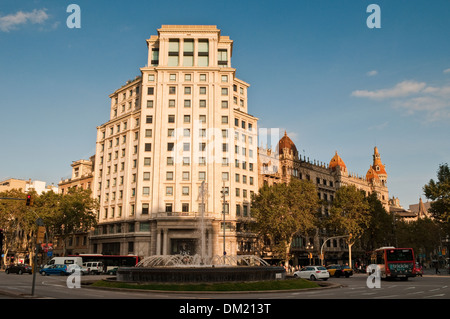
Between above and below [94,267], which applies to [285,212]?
above

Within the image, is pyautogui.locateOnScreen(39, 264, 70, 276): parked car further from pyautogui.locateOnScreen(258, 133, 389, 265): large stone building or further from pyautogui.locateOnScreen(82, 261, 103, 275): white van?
pyautogui.locateOnScreen(258, 133, 389, 265): large stone building

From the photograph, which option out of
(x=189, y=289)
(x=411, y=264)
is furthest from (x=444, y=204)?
(x=189, y=289)

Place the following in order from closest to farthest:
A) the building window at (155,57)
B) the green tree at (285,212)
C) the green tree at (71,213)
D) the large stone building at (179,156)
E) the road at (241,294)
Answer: the road at (241,294)
the green tree at (285,212)
the green tree at (71,213)
the large stone building at (179,156)
the building window at (155,57)

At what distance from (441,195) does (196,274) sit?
4208 cm

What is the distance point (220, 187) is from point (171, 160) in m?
9.67

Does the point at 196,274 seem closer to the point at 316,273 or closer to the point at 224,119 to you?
the point at 316,273

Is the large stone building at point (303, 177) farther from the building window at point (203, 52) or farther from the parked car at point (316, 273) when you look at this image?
the parked car at point (316, 273)

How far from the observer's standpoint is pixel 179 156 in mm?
66062

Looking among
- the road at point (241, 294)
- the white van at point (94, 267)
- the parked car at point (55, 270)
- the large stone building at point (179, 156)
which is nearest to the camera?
the road at point (241, 294)

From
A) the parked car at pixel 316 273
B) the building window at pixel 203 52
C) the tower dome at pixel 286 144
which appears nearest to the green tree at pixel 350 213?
the tower dome at pixel 286 144

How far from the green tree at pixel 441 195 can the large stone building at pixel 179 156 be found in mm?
29363

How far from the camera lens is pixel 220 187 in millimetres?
65625

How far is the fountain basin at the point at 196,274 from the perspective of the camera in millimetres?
23594

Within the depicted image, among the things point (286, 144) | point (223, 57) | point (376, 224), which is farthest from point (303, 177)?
point (223, 57)
